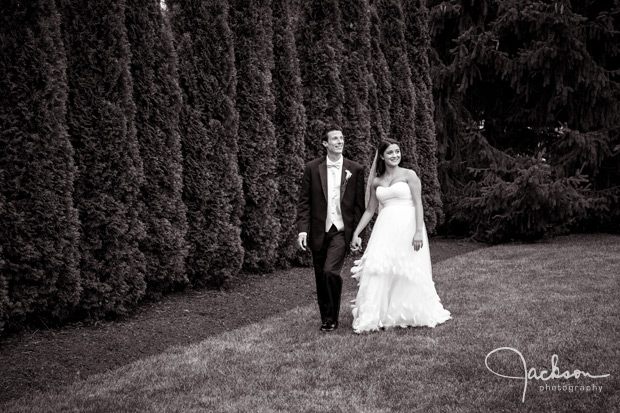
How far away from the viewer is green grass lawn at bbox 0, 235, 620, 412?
3992mm

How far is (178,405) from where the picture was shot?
402cm

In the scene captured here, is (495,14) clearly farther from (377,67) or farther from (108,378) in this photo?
(108,378)

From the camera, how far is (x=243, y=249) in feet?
27.1

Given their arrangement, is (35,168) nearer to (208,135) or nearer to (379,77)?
(208,135)

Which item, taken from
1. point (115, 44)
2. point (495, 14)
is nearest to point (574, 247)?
point (495, 14)

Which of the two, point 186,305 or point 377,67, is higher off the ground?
point 377,67

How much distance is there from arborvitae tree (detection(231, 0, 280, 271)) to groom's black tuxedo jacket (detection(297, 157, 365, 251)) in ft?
8.77

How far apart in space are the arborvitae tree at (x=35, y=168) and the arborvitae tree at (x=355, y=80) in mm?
5987

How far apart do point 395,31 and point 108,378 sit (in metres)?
10.0

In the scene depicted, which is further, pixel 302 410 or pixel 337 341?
pixel 337 341

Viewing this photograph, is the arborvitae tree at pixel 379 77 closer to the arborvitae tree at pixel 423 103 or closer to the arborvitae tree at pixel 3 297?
the arborvitae tree at pixel 423 103

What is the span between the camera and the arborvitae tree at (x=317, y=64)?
33.8 feet

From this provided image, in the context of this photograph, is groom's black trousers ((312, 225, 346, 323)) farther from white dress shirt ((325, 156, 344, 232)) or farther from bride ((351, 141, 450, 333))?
bride ((351, 141, 450, 333))

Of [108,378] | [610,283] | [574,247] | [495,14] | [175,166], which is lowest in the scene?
[574,247]
